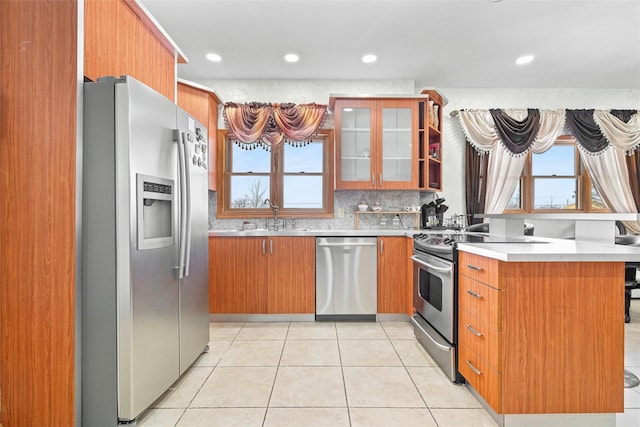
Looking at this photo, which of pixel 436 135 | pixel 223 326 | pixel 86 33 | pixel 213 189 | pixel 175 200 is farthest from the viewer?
pixel 436 135

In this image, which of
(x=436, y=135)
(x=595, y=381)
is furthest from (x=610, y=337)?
(x=436, y=135)

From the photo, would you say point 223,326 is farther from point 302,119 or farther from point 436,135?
point 436,135

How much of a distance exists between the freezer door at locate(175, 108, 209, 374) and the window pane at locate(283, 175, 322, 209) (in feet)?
5.57

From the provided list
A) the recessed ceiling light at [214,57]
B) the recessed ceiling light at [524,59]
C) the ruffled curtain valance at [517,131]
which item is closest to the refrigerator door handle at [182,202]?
the recessed ceiling light at [214,57]

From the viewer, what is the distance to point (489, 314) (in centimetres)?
176

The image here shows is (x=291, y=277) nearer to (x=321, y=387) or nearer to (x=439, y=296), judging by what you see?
(x=321, y=387)

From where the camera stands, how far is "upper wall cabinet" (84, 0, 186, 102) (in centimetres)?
181

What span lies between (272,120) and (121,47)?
2110mm

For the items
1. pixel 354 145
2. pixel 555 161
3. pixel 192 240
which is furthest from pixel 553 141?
pixel 192 240

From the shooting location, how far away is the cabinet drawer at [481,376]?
169cm

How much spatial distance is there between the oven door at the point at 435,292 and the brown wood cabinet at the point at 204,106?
2.48 metres

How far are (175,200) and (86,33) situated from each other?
980 mm

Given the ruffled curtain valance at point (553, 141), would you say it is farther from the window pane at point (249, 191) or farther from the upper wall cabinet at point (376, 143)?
the window pane at point (249, 191)

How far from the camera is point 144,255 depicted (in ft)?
5.81
